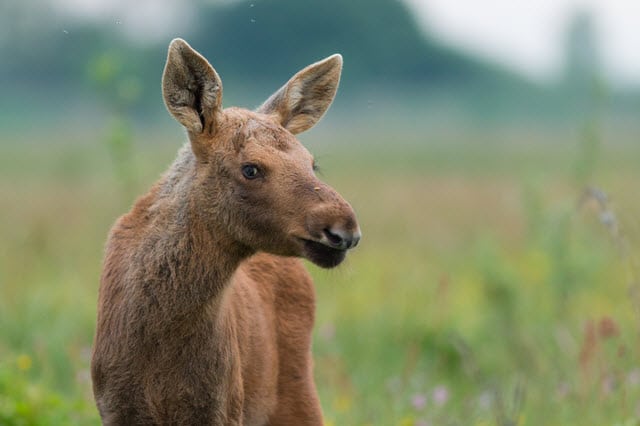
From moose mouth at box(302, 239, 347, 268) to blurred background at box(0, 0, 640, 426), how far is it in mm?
353

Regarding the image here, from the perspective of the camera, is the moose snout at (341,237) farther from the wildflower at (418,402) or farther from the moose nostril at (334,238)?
the wildflower at (418,402)

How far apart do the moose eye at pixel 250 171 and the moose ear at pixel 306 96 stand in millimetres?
627

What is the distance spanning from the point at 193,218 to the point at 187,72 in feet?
2.14

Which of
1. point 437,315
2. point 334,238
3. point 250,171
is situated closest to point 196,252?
point 250,171

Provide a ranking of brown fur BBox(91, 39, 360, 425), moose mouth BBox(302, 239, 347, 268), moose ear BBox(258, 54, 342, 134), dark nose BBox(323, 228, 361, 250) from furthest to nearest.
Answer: moose ear BBox(258, 54, 342, 134) < brown fur BBox(91, 39, 360, 425) < moose mouth BBox(302, 239, 347, 268) < dark nose BBox(323, 228, 361, 250)

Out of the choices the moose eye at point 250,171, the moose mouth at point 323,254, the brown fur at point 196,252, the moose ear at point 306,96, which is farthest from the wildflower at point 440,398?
the moose eye at point 250,171

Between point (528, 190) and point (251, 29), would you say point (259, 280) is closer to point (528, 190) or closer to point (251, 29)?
point (528, 190)

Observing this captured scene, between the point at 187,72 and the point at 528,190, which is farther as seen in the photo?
the point at 528,190

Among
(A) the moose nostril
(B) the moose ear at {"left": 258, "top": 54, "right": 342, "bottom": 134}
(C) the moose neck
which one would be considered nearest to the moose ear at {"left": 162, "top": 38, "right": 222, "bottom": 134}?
(C) the moose neck

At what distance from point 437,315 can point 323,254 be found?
514 cm

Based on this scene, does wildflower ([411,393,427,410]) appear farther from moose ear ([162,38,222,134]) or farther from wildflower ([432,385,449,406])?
moose ear ([162,38,222,134])

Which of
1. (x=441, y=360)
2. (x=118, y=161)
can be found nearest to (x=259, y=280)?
(x=118, y=161)

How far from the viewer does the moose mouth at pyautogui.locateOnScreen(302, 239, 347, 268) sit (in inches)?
185

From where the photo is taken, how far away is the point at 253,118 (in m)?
5.18
